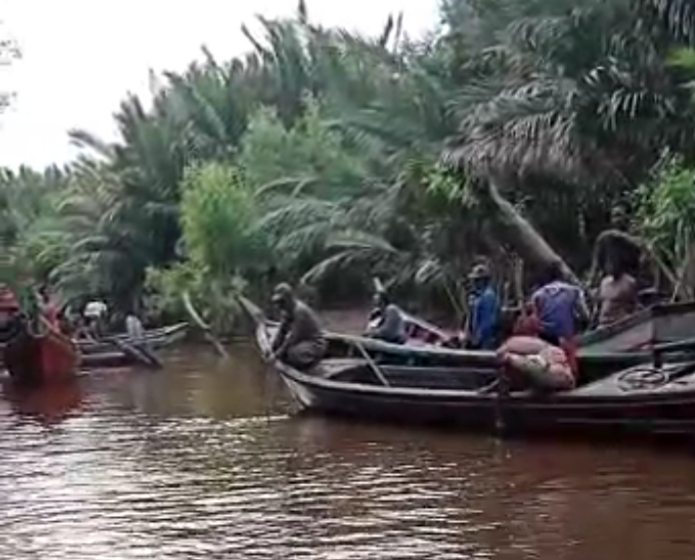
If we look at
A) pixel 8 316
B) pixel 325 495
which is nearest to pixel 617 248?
pixel 325 495

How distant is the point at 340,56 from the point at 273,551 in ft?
89.2

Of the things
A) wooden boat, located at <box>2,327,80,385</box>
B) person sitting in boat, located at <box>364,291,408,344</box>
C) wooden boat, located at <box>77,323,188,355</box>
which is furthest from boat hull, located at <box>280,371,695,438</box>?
wooden boat, located at <box>77,323,188,355</box>

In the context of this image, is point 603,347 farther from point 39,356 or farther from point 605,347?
point 39,356

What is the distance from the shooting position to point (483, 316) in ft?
53.3

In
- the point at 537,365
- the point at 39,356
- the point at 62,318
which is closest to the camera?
the point at 537,365

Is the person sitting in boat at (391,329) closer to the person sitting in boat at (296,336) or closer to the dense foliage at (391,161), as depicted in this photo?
the person sitting in boat at (296,336)

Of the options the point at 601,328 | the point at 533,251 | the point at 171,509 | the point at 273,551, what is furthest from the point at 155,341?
the point at 273,551

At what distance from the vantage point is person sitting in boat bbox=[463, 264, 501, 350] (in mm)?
16016

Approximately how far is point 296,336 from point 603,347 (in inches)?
150

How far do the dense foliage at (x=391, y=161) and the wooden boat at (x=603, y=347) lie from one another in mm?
3248

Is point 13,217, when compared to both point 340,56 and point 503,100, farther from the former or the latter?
point 503,100

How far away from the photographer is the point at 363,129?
103 ft

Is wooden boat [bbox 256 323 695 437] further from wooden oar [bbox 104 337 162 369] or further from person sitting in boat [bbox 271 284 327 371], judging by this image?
wooden oar [bbox 104 337 162 369]

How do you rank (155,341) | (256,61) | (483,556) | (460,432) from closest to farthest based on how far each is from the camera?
(483,556)
(460,432)
(155,341)
(256,61)
